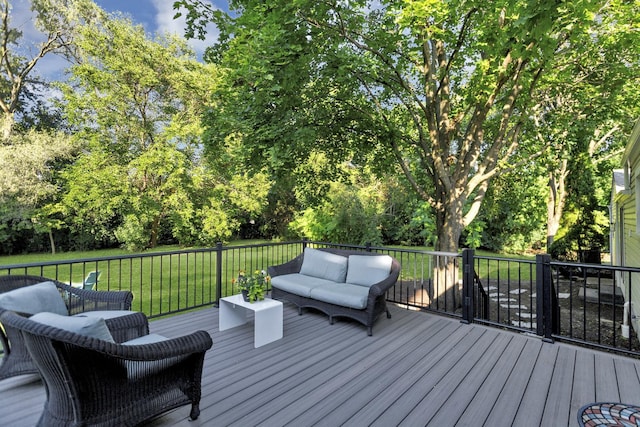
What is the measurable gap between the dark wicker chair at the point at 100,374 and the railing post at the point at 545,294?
3.57 meters

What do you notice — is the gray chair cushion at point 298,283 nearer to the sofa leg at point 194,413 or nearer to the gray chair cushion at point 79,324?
the sofa leg at point 194,413

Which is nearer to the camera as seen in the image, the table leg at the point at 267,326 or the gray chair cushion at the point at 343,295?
the table leg at the point at 267,326

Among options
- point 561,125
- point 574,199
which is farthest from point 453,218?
point 574,199

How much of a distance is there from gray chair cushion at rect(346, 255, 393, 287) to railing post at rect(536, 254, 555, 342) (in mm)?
1726

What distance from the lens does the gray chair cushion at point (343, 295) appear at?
403cm

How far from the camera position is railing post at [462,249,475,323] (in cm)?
423

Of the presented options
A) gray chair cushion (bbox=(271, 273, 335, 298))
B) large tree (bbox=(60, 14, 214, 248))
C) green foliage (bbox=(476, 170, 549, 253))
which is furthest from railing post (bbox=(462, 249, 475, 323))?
large tree (bbox=(60, 14, 214, 248))

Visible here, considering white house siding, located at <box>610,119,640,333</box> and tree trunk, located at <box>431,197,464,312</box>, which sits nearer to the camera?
white house siding, located at <box>610,119,640,333</box>

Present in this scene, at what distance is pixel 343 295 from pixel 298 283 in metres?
0.85

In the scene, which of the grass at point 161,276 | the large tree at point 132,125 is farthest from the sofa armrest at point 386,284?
the large tree at point 132,125

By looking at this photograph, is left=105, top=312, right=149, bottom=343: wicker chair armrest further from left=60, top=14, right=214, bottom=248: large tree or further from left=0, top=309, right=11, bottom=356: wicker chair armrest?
left=60, top=14, right=214, bottom=248: large tree

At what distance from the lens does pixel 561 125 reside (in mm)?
5906

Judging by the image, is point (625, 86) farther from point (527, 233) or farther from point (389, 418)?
point (527, 233)

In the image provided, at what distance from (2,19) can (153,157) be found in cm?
877
